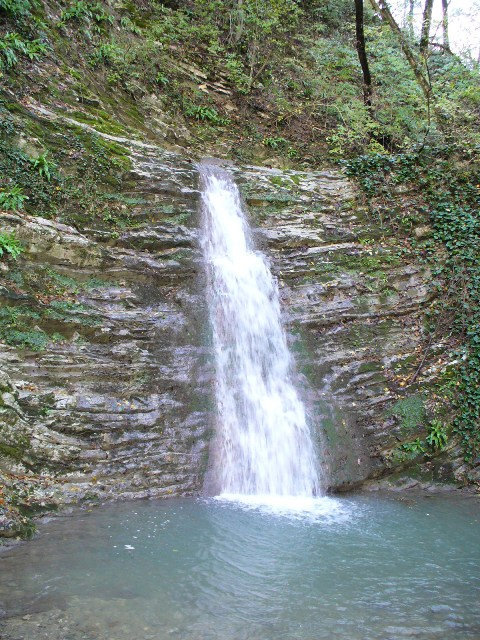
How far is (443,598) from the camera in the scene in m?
4.11

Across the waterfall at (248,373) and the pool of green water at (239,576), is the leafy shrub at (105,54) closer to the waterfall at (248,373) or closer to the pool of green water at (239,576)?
the waterfall at (248,373)

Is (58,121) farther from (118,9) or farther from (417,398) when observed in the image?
(417,398)

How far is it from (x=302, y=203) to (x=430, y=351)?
454 centimetres

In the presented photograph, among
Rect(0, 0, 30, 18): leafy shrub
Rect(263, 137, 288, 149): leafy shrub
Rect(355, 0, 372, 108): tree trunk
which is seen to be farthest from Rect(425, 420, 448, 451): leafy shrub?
Rect(0, 0, 30, 18): leafy shrub

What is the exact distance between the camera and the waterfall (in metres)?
7.36

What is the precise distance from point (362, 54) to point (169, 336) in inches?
411

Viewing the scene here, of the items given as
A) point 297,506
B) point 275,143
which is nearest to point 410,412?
point 297,506

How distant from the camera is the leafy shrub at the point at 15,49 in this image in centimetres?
892

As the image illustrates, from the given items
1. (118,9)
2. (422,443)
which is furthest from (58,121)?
(422,443)

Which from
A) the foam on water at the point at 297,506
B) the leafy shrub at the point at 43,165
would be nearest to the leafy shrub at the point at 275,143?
the leafy shrub at the point at 43,165

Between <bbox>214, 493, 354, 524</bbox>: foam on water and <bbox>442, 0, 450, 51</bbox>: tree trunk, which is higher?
<bbox>442, 0, 450, 51</bbox>: tree trunk

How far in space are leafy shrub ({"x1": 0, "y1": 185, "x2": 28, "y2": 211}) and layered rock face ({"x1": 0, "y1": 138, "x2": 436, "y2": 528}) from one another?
220mm

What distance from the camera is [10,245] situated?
6984 mm

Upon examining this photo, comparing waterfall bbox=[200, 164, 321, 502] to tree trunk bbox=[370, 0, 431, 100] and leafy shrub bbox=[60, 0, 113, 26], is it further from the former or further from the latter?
tree trunk bbox=[370, 0, 431, 100]
